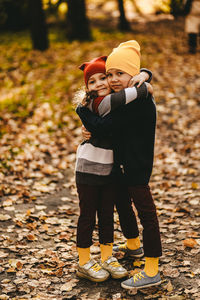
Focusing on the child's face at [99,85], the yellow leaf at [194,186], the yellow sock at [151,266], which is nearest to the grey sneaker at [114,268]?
the yellow sock at [151,266]

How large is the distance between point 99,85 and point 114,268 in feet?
5.81

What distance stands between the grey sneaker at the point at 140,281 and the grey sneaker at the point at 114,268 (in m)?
0.13

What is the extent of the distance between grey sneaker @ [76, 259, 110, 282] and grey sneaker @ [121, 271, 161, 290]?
220 millimetres

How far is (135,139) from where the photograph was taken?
3.19m

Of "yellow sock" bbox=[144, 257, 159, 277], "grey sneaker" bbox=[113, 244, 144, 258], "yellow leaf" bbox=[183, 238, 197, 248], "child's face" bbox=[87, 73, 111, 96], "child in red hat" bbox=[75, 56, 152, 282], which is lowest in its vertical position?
"yellow leaf" bbox=[183, 238, 197, 248]

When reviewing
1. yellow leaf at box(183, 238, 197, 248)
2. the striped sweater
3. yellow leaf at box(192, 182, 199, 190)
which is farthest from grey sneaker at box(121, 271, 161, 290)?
yellow leaf at box(192, 182, 199, 190)

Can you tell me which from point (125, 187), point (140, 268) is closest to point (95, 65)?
point (125, 187)

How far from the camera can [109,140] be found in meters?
3.35

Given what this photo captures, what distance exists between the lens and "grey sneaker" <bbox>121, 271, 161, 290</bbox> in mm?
3359

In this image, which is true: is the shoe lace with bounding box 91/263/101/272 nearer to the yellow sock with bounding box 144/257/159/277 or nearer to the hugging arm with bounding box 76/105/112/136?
the yellow sock with bounding box 144/257/159/277

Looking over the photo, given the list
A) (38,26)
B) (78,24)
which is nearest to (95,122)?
(38,26)

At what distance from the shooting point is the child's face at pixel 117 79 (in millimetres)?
3240

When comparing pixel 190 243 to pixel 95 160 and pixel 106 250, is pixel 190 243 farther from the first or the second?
pixel 95 160

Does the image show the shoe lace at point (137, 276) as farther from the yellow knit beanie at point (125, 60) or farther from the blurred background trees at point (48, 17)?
the blurred background trees at point (48, 17)
